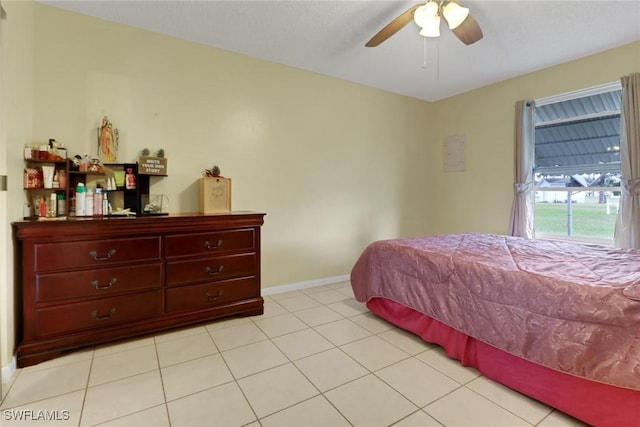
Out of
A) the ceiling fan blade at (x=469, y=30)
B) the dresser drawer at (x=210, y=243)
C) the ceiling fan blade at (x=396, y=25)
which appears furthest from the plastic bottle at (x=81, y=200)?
the ceiling fan blade at (x=469, y=30)

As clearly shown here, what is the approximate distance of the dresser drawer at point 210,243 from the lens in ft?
8.04

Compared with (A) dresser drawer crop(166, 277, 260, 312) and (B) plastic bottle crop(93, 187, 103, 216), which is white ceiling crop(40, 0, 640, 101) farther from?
(A) dresser drawer crop(166, 277, 260, 312)

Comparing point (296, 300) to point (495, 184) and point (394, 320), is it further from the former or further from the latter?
point (495, 184)

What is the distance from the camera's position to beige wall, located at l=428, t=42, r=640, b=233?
3246 mm

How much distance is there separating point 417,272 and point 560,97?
2.94 m

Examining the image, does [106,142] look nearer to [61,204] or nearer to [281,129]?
[61,204]

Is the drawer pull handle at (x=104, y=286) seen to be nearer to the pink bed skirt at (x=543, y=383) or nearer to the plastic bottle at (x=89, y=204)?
the plastic bottle at (x=89, y=204)

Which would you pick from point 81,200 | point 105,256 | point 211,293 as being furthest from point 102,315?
point 81,200

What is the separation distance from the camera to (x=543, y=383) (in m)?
1.61

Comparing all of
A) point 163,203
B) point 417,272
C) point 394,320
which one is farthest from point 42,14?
point 394,320

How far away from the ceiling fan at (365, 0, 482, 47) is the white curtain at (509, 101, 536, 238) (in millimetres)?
1827

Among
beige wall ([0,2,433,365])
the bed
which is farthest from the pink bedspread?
beige wall ([0,2,433,365])

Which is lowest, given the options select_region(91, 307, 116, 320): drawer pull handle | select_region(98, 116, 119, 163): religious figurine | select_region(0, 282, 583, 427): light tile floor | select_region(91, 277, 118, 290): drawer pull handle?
select_region(0, 282, 583, 427): light tile floor

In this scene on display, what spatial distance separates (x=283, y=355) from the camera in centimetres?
214
